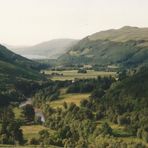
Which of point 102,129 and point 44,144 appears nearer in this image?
point 44,144

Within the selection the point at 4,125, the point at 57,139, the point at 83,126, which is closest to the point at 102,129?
the point at 83,126

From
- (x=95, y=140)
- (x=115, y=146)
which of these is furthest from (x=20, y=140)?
(x=115, y=146)

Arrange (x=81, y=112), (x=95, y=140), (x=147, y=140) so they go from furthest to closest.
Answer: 1. (x=81, y=112)
2. (x=147, y=140)
3. (x=95, y=140)

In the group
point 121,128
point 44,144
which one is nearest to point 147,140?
point 121,128

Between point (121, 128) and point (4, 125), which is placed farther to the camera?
point (121, 128)

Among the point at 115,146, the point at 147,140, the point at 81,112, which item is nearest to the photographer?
the point at 115,146

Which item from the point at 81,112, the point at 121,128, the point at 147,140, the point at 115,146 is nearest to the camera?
the point at 115,146

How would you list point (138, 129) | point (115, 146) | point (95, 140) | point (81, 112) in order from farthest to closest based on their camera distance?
point (81, 112) < point (138, 129) < point (95, 140) < point (115, 146)

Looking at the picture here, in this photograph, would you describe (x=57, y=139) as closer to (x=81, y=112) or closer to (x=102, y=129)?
(x=102, y=129)

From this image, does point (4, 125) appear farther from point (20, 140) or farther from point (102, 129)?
point (102, 129)
